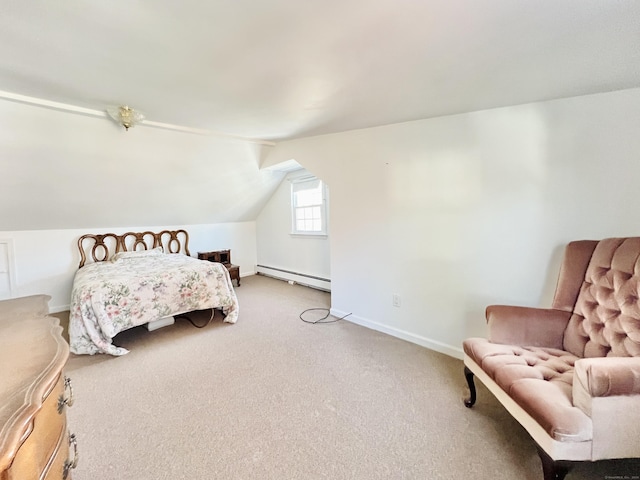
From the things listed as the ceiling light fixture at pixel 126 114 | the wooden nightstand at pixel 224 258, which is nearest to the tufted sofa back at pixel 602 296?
the ceiling light fixture at pixel 126 114

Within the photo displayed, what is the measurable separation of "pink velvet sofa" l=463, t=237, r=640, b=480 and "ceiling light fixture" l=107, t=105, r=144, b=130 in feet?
10.1

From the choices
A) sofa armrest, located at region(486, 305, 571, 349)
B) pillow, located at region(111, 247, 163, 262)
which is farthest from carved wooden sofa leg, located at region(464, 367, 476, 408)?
pillow, located at region(111, 247, 163, 262)

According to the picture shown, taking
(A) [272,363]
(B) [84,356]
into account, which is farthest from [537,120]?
(B) [84,356]

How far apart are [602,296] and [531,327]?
398 millimetres

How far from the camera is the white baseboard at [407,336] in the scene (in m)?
2.39

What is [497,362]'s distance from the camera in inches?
58.7

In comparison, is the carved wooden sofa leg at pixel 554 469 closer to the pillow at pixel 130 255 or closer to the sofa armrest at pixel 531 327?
the sofa armrest at pixel 531 327

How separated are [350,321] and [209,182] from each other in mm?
2769

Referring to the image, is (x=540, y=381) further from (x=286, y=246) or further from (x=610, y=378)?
(x=286, y=246)

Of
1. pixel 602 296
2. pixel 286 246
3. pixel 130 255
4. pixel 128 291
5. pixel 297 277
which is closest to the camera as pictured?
pixel 602 296

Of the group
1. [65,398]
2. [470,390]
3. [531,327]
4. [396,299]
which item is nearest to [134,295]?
[65,398]

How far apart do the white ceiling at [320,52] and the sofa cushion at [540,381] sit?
1.59 metres

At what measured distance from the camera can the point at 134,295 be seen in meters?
2.70

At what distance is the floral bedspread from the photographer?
249cm
